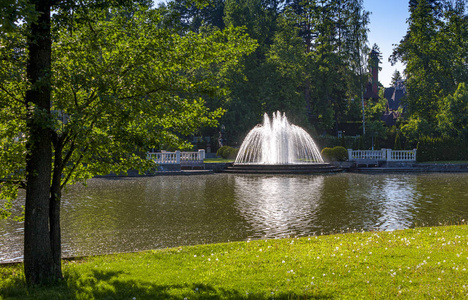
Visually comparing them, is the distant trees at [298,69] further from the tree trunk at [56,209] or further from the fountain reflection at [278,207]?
the tree trunk at [56,209]

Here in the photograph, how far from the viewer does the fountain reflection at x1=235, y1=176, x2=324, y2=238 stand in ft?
39.7

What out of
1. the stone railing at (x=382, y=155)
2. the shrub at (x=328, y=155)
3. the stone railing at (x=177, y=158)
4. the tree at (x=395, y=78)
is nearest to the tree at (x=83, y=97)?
the stone railing at (x=177, y=158)

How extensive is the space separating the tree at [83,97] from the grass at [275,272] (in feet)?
3.08

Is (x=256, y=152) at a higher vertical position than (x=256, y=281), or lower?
higher

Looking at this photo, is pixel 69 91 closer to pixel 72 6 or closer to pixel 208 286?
pixel 72 6

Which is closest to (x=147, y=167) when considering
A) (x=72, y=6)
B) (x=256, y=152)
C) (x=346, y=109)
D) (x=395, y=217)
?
(x=72, y=6)

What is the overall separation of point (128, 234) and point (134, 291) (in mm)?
5537

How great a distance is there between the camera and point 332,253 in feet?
26.1

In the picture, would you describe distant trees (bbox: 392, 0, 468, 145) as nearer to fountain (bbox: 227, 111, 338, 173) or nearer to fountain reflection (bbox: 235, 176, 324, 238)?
fountain (bbox: 227, 111, 338, 173)

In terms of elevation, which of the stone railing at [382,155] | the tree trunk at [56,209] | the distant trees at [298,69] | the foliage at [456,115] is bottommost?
the tree trunk at [56,209]

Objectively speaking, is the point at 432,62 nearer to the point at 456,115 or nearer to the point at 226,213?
the point at 456,115

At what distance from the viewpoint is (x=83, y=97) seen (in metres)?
7.47

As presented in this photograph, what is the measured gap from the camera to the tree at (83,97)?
636 cm

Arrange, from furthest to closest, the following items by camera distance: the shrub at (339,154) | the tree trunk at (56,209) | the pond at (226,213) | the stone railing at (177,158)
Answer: the shrub at (339,154) < the stone railing at (177,158) < the pond at (226,213) < the tree trunk at (56,209)
